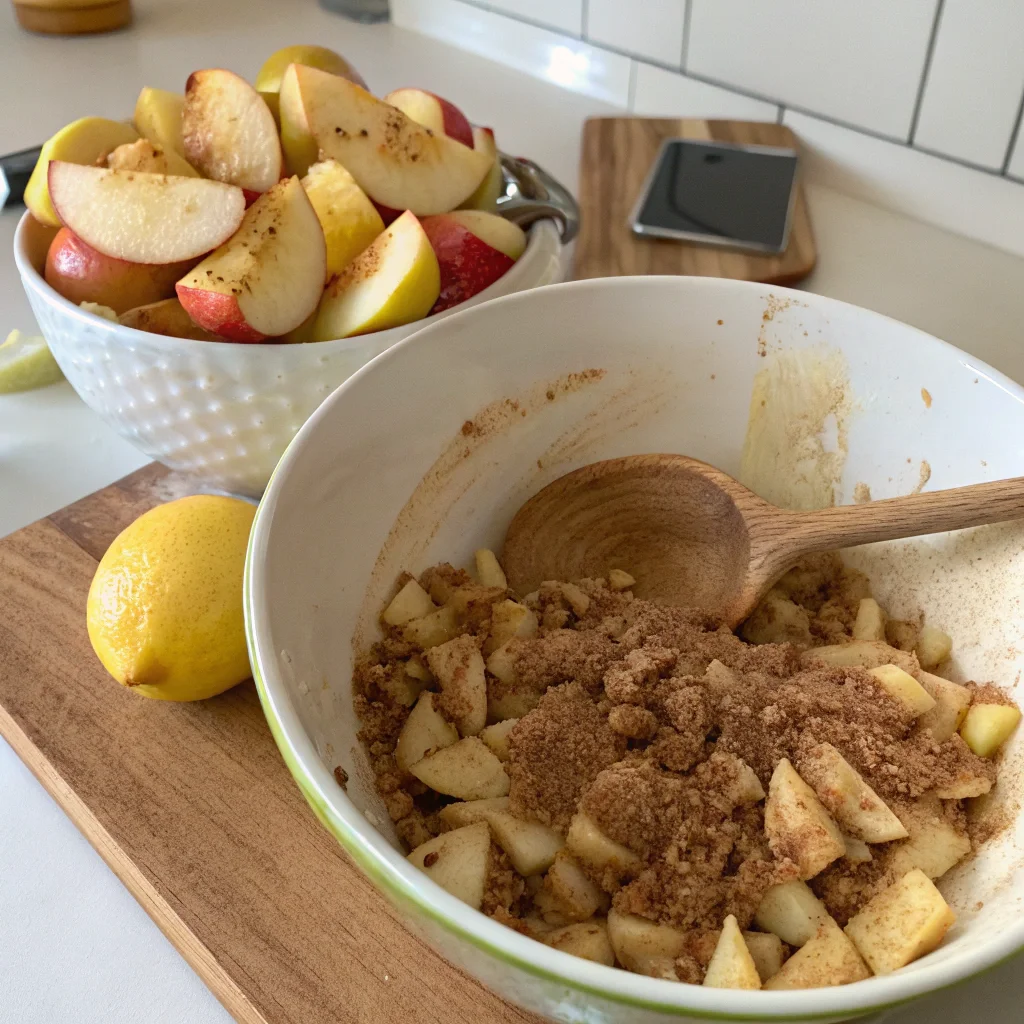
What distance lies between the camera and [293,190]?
30.8 inches

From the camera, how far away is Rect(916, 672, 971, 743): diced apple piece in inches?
25.5

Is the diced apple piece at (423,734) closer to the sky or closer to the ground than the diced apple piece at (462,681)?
closer to the ground

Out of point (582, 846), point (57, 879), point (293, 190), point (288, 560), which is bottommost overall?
point (57, 879)

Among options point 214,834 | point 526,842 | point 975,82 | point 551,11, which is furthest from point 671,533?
point 551,11

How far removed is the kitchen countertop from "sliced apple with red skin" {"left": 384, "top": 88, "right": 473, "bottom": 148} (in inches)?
18.0

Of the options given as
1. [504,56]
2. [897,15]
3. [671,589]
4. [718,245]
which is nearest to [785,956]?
[671,589]

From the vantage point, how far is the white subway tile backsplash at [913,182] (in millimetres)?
1281

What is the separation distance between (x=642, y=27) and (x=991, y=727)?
52.3 inches

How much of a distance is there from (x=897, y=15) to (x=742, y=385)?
737mm

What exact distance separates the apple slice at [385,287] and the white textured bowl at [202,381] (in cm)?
2

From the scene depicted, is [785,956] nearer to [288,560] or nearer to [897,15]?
[288,560]

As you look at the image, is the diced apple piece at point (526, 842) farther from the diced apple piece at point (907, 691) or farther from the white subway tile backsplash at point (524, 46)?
the white subway tile backsplash at point (524, 46)

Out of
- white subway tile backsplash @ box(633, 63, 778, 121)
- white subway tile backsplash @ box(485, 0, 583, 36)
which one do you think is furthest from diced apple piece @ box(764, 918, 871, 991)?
white subway tile backsplash @ box(485, 0, 583, 36)

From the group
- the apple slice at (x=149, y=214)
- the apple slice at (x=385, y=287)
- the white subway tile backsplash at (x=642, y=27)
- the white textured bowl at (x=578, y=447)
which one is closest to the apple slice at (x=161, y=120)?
the apple slice at (x=149, y=214)
